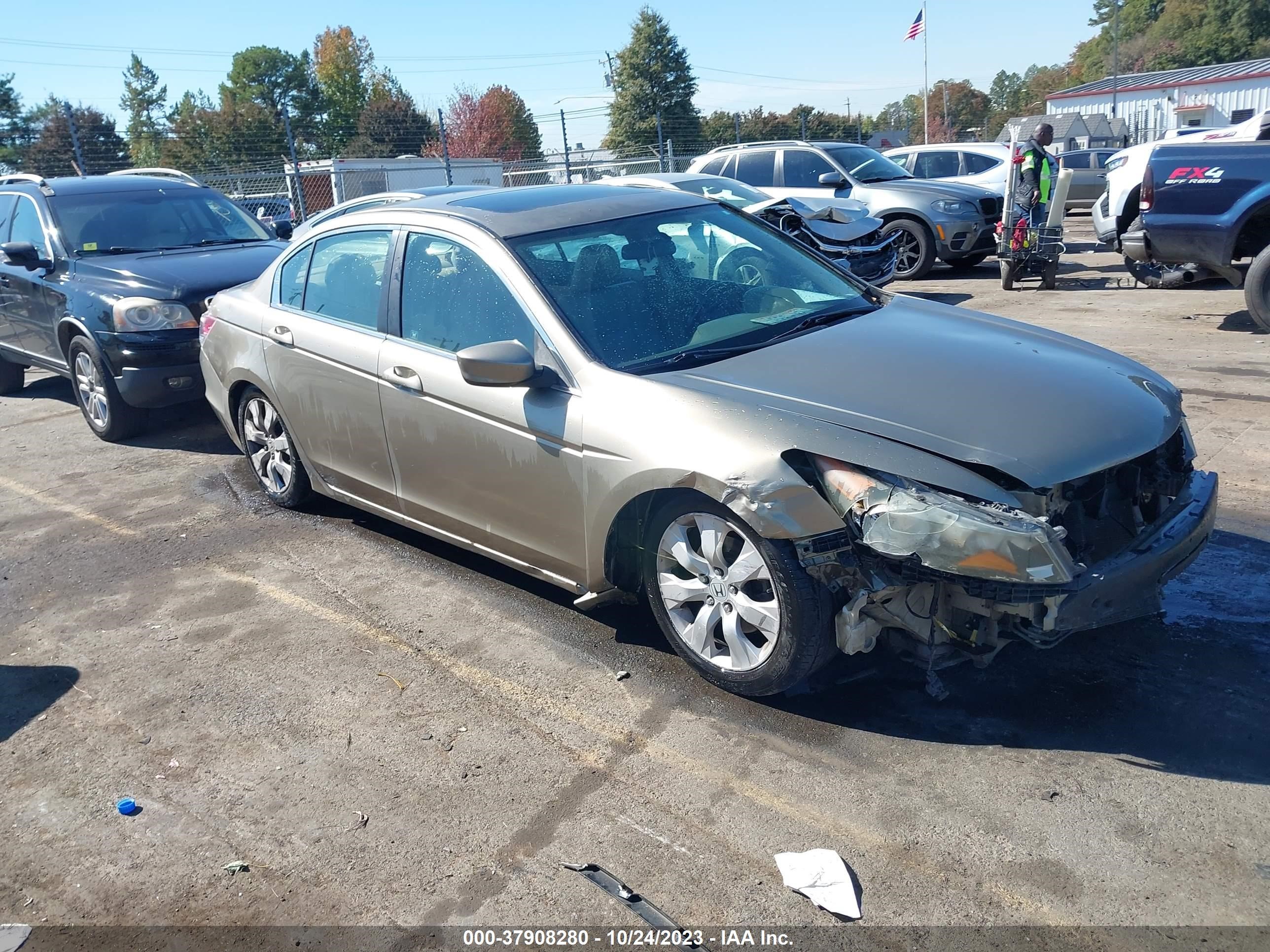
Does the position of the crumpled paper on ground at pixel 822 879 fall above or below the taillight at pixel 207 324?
below

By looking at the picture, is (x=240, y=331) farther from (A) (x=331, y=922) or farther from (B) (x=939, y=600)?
(B) (x=939, y=600)

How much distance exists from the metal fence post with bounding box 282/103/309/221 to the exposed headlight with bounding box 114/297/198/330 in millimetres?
11468

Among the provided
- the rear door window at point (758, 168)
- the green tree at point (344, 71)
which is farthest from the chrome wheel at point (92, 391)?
the green tree at point (344, 71)

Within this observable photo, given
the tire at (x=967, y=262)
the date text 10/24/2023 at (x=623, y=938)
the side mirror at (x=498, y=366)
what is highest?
the side mirror at (x=498, y=366)

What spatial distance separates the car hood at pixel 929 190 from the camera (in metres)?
13.3

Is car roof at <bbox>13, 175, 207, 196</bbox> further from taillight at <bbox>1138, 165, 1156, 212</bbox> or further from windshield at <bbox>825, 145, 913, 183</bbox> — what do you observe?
windshield at <bbox>825, 145, 913, 183</bbox>

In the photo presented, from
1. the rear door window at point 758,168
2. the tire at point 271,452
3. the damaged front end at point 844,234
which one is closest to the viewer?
the tire at point 271,452

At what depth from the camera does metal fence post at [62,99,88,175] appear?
1702 centimetres

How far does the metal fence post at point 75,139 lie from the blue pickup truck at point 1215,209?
15781 mm

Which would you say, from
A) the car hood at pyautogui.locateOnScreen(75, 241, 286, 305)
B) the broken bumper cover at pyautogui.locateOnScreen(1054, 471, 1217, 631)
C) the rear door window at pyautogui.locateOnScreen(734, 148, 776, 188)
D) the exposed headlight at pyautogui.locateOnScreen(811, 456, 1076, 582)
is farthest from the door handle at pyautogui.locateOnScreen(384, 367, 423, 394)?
the rear door window at pyautogui.locateOnScreen(734, 148, 776, 188)

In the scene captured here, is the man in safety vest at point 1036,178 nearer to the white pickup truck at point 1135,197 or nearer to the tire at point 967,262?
the white pickup truck at point 1135,197

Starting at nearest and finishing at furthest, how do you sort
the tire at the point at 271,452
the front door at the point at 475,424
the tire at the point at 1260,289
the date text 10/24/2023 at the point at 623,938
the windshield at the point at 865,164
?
1. the date text 10/24/2023 at the point at 623,938
2. the front door at the point at 475,424
3. the tire at the point at 271,452
4. the tire at the point at 1260,289
5. the windshield at the point at 865,164

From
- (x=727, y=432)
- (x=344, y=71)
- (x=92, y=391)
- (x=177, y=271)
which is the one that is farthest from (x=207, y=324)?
(x=344, y=71)

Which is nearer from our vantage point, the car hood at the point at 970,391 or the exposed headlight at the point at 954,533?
the exposed headlight at the point at 954,533
